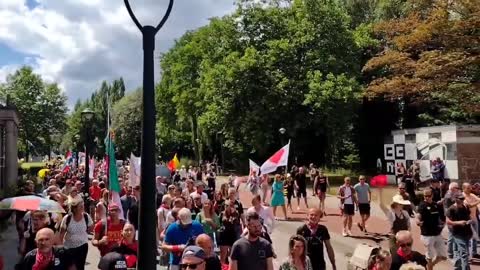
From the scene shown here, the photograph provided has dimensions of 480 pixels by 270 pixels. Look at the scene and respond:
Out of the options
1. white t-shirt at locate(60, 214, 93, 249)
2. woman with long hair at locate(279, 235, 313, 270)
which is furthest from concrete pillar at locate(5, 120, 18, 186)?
woman with long hair at locate(279, 235, 313, 270)

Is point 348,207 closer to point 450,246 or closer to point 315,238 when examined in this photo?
point 450,246

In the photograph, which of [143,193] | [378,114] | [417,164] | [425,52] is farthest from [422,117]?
[143,193]

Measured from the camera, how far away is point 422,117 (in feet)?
133

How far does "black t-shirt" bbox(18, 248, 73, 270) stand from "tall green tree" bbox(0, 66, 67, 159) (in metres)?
52.5

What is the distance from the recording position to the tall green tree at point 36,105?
184ft

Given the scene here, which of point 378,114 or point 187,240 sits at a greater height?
point 378,114

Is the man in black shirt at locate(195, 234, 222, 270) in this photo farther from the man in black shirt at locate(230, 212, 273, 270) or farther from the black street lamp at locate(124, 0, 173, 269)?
the black street lamp at locate(124, 0, 173, 269)

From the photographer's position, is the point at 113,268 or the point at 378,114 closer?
the point at 113,268

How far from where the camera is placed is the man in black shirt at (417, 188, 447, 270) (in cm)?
1005

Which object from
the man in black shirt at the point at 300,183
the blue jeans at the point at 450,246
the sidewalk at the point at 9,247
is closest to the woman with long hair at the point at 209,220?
the blue jeans at the point at 450,246

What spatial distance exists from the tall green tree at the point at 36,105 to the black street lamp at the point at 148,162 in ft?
177

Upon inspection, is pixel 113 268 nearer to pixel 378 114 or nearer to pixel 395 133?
pixel 395 133

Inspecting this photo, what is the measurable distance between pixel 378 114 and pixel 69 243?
36525 millimetres

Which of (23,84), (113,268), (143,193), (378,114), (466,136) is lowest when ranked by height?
(113,268)
